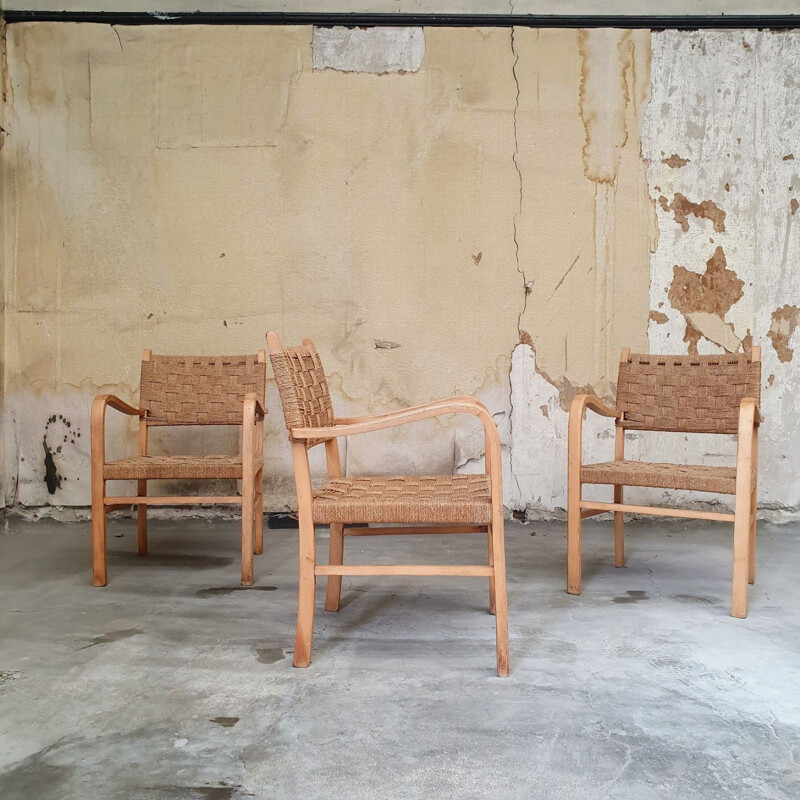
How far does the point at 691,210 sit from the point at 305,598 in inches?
118

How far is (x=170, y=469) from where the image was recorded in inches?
107

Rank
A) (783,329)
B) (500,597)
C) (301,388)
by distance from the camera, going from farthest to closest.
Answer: (783,329)
(301,388)
(500,597)

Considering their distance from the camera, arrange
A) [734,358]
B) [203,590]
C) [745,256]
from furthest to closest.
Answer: [745,256] < [734,358] < [203,590]

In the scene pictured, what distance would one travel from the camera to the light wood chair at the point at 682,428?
241 cm

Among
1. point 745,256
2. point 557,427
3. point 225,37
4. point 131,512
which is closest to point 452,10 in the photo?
point 225,37

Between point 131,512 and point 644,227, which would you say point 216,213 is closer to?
point 131,512

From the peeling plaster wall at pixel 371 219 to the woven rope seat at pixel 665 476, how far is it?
128cm

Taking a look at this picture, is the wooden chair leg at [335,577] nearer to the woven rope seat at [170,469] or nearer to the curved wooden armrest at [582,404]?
the woven rope seat at [170,469]

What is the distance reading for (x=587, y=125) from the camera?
3885mm

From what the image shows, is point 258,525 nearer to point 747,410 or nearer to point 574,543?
point 574,543

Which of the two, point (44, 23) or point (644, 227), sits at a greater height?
point (44, 23)

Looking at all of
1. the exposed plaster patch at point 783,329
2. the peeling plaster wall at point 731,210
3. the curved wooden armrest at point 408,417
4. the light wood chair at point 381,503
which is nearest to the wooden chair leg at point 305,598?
the light wood chair at point 381,503

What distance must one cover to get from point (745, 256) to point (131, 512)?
3.40 metres

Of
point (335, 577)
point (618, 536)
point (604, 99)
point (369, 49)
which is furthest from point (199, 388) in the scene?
point (604, 99)
